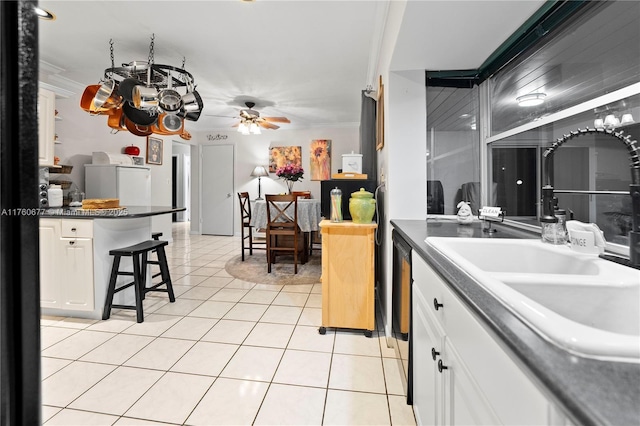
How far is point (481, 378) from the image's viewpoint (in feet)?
2.19

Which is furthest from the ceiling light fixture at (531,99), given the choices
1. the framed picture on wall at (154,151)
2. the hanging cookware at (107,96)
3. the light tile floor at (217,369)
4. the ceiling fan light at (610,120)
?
the framed picture on wall at (154,151)

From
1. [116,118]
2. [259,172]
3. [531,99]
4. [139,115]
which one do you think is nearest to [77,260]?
[116,118]

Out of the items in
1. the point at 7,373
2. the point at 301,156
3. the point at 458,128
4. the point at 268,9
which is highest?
the point at 268,9

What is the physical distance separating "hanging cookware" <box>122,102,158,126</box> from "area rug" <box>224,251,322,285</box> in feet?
6.69

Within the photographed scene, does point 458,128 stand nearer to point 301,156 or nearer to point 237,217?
point 301,156

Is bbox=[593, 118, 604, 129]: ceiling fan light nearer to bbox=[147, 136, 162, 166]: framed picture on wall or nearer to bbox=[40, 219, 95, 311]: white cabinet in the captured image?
bbox=[40, 219, 95, 311]: white cabinet

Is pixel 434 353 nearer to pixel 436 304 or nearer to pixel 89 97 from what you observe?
pixel 436 304

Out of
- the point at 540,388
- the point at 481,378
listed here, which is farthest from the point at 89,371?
the point at 540,388

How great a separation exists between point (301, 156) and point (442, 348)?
5867mm

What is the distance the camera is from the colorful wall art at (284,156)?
21.4 ft

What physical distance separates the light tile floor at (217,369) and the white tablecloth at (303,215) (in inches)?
60.5

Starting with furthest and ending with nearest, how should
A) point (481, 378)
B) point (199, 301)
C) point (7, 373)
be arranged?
1. point (199, 301)
2. point (481, 378)
3. point (7, 373)

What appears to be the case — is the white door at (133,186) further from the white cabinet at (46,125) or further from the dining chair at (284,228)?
the dining chair at (284,228)

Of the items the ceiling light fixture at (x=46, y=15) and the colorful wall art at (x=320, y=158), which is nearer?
the ceiling light fixture at (x=46, y=15)
